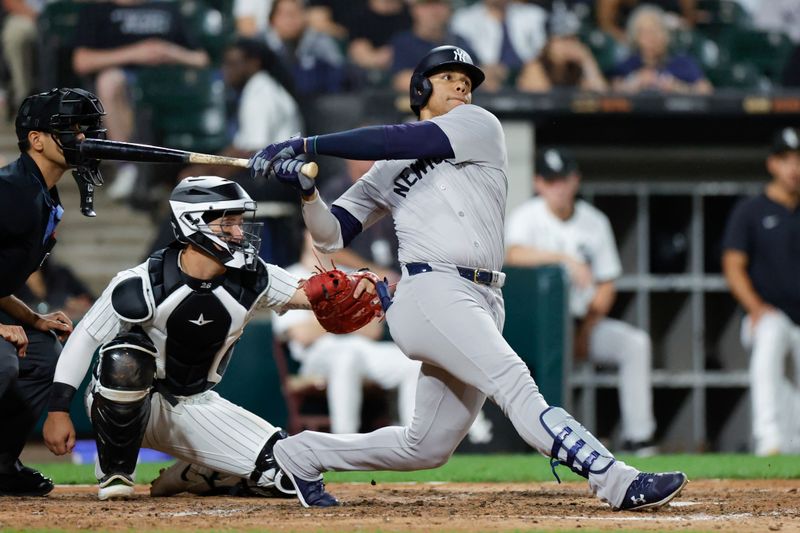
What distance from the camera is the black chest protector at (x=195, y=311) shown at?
15.8 feet

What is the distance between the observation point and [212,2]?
1034 cm

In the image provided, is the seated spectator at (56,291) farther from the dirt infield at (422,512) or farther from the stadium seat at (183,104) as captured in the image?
→ the dirt infield at (422,512)

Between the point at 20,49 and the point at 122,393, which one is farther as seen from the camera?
the point at 20,49

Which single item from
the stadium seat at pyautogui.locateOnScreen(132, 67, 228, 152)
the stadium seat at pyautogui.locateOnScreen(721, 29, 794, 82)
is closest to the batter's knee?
the stadium seat at pyautogui.locateOnScreen(132, 67, 228, 152)

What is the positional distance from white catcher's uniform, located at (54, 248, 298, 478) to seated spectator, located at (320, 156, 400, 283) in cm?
316

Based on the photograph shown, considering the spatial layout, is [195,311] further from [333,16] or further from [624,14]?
[624,14]

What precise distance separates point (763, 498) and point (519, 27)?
19.6 feet

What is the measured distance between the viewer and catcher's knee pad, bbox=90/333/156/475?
4684 millimetres

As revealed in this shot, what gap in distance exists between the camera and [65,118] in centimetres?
501

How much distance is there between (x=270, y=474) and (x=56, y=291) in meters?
3.93

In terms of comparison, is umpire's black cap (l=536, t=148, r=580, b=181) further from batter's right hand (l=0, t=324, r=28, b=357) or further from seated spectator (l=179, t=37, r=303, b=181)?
batter's right hand (l=0, t=324, r=28, b=357)

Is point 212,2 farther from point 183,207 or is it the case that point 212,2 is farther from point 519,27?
point 183,207

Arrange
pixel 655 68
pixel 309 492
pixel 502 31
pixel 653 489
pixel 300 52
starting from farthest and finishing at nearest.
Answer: pixel 502 31 → pixel 655 68 → pixel 300 52 → pixel 309 492 → pixel 653 489

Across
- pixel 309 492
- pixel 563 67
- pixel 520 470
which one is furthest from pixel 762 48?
pixel 309 492
